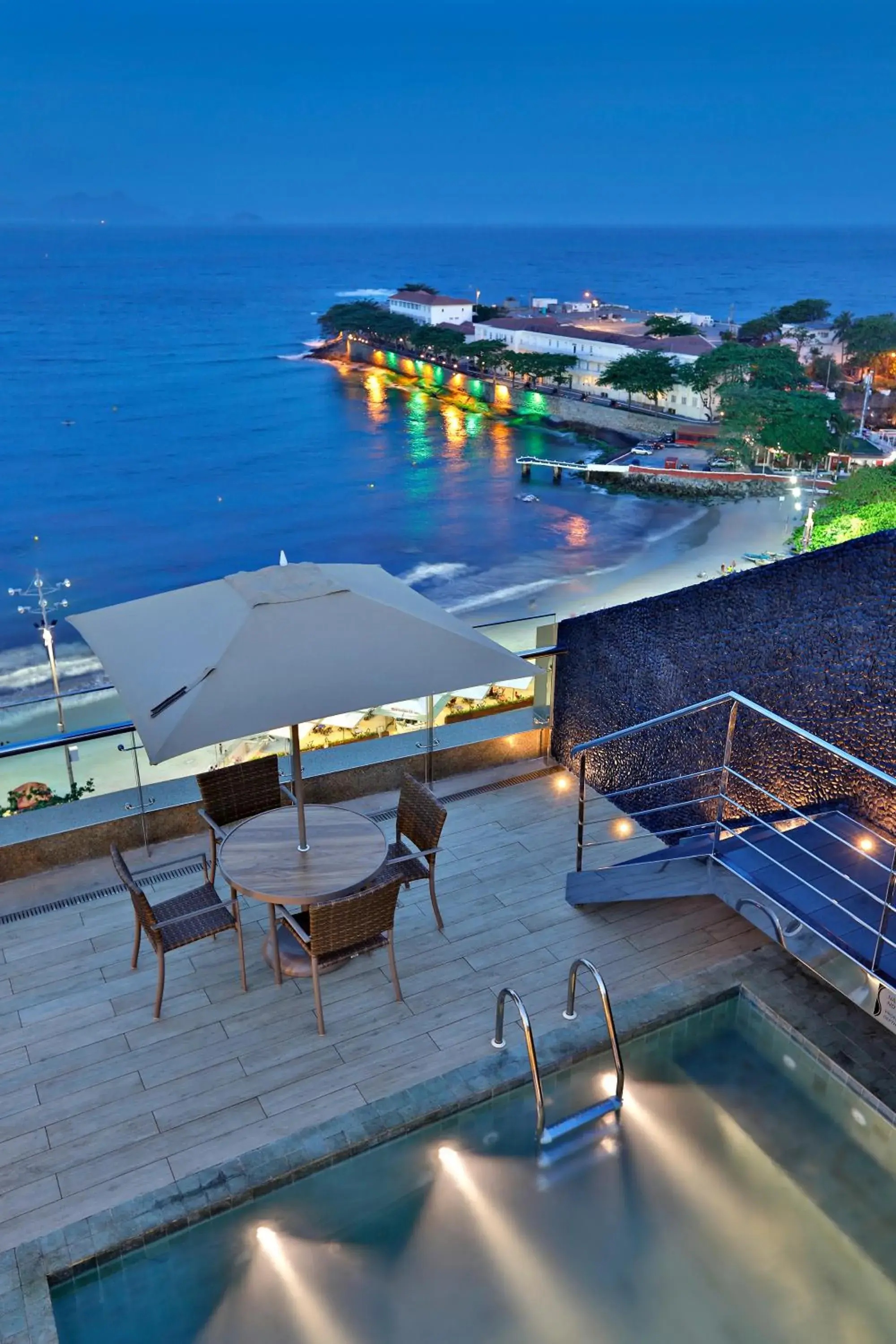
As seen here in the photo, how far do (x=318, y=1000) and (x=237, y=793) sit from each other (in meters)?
1.36

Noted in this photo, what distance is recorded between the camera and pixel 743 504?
51.9 m

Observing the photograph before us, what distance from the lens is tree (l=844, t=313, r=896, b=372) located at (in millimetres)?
75188

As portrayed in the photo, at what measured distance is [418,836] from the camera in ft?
15.8

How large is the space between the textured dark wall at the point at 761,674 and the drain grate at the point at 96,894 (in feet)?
8.03

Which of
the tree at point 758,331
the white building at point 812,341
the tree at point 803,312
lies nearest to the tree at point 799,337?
the white building at point 812,341

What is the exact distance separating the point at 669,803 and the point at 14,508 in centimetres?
6047

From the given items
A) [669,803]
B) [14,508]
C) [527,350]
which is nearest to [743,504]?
[527,350]

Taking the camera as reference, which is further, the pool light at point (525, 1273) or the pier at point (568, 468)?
the pier at point (568, 468)

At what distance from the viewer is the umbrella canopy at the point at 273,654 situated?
11.9 ft

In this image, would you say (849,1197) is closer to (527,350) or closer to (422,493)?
(422,493)

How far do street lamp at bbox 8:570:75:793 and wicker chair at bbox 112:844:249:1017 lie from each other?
2241 centimetres

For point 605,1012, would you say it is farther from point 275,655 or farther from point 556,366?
point 556,366

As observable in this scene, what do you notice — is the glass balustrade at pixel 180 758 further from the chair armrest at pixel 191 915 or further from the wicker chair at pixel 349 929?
the wicker chair at pixel 349 929

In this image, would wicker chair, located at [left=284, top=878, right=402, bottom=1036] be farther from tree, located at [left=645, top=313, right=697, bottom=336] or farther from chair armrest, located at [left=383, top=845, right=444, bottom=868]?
tree, located at [left=645, top=313, right=697, bottom=336]
